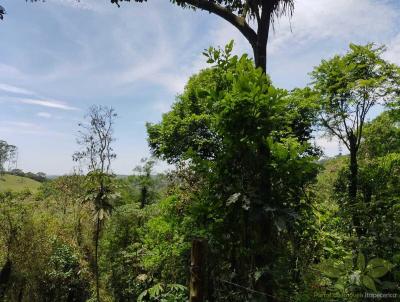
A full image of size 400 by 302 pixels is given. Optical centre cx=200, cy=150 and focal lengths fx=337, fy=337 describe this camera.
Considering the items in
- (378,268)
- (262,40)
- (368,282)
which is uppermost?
(262,40)

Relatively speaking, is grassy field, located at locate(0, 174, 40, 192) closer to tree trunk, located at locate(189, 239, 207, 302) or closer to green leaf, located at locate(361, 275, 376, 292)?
tree trunk, located at locate(189, 239, 207, 302)

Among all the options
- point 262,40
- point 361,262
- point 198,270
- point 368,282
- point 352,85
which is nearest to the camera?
point 368,282

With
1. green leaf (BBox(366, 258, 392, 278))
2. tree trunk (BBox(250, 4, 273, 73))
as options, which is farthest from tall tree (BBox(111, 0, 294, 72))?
green leaf (BBox(366, 258, 392, 278))

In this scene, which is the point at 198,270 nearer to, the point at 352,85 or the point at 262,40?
the point at 262,40

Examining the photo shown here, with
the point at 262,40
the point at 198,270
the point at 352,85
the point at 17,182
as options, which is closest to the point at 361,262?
the point at 198,270

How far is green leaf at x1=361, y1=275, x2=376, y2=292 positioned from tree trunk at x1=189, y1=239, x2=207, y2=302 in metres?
1.57

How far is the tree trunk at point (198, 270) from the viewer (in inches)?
137

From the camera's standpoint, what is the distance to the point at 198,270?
350 cm

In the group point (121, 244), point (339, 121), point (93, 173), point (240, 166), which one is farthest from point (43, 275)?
point (240, 166)

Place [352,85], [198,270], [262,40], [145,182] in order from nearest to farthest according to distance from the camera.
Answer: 1. [198,270]
2. [262,40]
3. [352,85]
4. [145,182]

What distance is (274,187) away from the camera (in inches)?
165

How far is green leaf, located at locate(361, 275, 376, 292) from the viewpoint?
319 centimetres

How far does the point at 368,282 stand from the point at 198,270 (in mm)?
1658

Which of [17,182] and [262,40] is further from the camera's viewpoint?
[17,182]
